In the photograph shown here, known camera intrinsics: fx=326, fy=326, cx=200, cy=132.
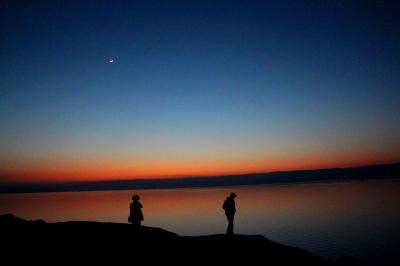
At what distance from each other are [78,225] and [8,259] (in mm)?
4428

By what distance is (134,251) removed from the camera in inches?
460

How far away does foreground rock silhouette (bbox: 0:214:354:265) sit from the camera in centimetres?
1092

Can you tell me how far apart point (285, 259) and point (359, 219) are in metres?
62.5

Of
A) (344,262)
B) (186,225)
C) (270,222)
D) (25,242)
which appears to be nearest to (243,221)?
(270,222)

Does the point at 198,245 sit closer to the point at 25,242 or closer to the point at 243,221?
the point at 25,242

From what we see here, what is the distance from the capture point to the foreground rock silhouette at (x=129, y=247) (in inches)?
430

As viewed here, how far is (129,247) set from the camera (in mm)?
12023

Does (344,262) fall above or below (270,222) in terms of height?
above

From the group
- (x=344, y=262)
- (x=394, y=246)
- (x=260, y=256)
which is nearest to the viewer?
(x=260, y=256)

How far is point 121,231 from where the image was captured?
1405 cm

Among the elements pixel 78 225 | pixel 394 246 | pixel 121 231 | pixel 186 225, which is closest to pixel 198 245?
pixel 121 231

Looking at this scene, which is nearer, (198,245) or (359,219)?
(198,245)

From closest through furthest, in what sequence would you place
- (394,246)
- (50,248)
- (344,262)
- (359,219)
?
(50,248)
(344,262)
(394,246)
(359,219)

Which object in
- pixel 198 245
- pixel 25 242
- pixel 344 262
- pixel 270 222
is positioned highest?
pixel 25 242
